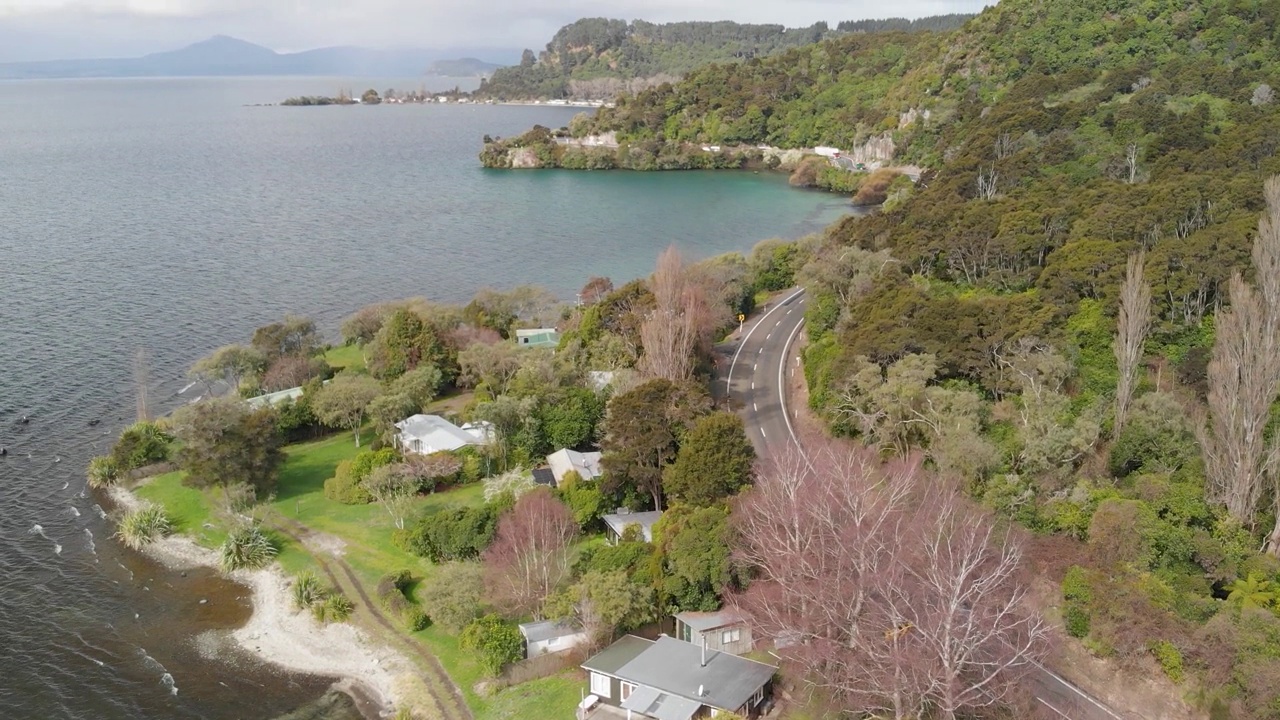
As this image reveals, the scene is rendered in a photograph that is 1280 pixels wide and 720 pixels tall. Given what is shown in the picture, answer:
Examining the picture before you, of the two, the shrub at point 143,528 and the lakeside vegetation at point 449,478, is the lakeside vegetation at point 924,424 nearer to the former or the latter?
the lakeside vegetation at point 449,478

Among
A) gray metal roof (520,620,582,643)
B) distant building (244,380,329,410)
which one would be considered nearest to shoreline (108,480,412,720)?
gray metal roof (520,620,582,643)

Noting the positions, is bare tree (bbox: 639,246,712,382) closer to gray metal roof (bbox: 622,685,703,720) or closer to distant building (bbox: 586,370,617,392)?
distant building (bbox: 586,370,617,392)

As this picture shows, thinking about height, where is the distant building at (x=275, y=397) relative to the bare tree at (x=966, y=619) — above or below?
below

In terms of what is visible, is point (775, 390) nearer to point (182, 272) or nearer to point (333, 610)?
point (333, 610)

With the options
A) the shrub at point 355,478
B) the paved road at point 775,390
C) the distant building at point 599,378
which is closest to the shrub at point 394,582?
the shrub at point 355,478

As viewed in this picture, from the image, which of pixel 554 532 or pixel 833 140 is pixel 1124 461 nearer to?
pixel 554 532
